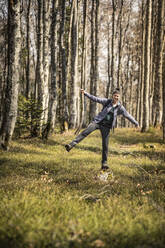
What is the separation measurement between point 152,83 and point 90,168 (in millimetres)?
16699

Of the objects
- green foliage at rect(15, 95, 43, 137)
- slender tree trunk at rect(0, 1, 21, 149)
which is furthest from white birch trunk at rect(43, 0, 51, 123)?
slender tree trunk at rect(0, 1, 21, 149)

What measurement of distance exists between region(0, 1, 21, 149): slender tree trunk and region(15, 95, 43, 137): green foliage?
360cm

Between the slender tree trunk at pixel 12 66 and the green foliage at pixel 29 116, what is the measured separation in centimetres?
360

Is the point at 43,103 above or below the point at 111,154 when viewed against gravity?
above

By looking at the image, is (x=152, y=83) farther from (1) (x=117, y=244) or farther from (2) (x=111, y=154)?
(1) (x=117, y=244)

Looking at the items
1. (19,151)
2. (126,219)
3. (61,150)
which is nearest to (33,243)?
(126,219)

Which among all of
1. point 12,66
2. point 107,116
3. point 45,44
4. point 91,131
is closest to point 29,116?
point 45,44

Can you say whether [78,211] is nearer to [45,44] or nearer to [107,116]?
[107,116]

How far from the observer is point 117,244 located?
8.57ft

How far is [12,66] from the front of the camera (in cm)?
729

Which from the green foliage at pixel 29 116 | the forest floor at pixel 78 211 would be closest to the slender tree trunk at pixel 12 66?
the forest floor at pixel 78 211

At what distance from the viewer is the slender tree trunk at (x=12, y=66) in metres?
7.18

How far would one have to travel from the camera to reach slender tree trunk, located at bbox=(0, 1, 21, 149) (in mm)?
7180

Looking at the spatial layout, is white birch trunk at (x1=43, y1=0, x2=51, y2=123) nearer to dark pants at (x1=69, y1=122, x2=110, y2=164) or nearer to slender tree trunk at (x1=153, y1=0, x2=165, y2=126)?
dark pants at (x1=69, y1=122, x2=110, y2=164)
